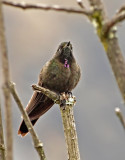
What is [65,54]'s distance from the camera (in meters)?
3.73

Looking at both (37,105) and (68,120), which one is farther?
(37,105)

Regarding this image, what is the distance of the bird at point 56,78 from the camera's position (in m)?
3.62

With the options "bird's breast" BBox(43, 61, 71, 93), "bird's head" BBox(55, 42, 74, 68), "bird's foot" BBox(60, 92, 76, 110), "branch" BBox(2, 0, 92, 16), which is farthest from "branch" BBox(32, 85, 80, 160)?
"branch" BBox(2, 0, 92, 16)

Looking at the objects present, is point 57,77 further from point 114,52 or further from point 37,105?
point 114,52

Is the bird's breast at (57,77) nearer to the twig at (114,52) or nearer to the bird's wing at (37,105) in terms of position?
the bird's wing at (37,105)

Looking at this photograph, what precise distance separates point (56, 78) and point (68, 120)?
2.36 feet

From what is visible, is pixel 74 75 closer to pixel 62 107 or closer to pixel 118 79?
pixel 62 107

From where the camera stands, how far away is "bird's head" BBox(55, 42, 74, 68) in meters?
3.68

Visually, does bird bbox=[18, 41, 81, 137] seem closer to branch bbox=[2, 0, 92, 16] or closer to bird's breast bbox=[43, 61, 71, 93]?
bird's breast bbox=[43, 61, 71, 93]

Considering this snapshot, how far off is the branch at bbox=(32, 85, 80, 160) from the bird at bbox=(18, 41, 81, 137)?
0.28 m

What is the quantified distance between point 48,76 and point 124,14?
8.96 feet

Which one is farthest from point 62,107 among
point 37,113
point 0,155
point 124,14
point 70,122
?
point 124,14

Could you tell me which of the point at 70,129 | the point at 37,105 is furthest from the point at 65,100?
the point at 37,105

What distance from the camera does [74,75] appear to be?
3.76m
